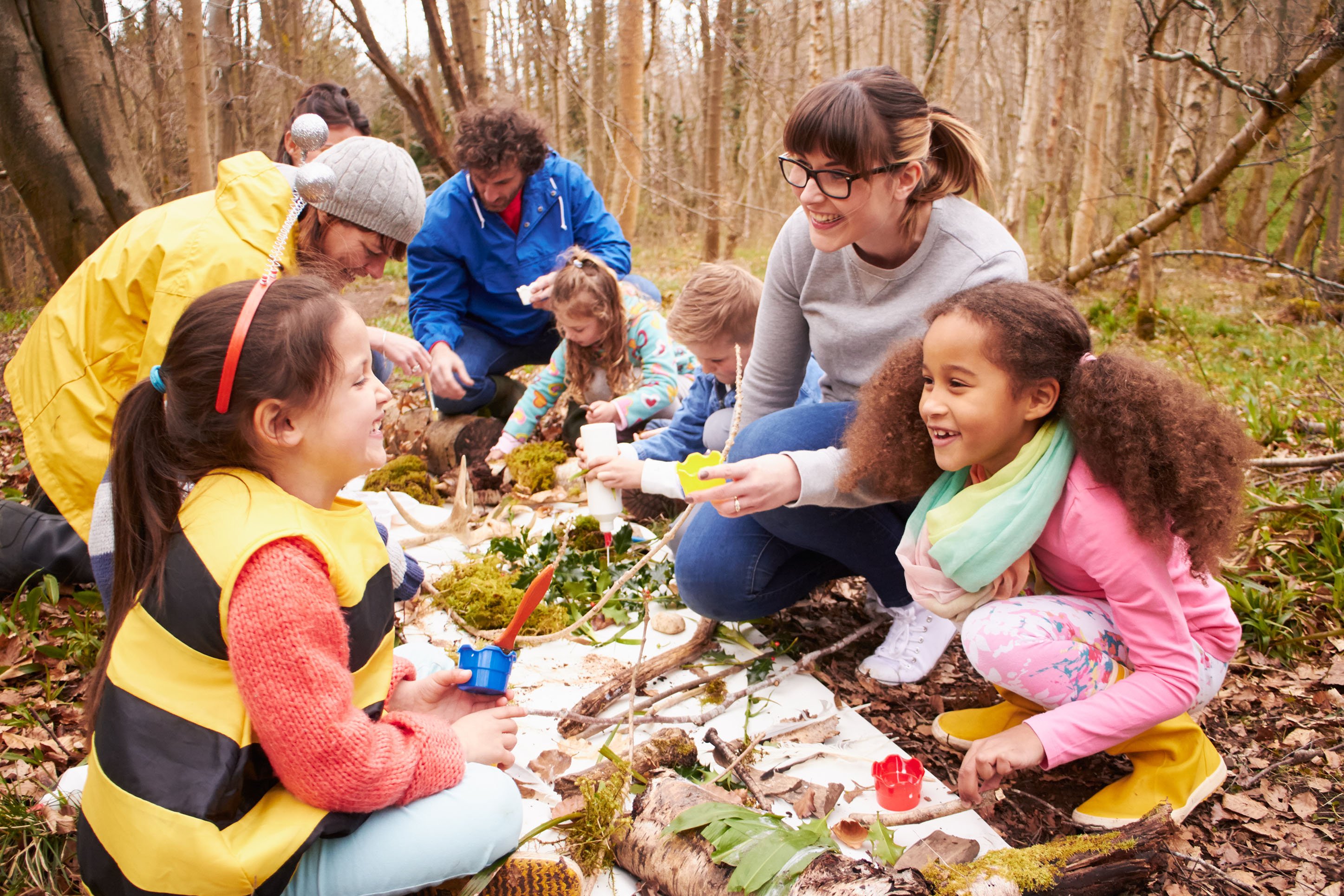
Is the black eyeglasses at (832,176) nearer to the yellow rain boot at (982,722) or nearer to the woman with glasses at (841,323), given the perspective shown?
the woman with glasses at (841,323)

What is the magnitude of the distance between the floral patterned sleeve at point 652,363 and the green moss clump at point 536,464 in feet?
1.18

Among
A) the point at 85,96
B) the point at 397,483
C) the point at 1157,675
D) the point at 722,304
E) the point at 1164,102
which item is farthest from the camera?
the point at 1164,102

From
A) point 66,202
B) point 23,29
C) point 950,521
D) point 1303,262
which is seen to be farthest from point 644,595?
point 1303,262

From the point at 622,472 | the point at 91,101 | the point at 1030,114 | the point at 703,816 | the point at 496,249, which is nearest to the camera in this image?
the point at 703,816

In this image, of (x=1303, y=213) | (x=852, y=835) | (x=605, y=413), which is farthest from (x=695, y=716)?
(x=1303, y=213)

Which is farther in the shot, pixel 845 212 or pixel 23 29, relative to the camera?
pixel 23 29

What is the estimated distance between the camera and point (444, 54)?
6242 millimetres

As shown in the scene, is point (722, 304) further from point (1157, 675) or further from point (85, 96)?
point (85, 96)

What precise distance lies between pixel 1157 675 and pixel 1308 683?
933 mm

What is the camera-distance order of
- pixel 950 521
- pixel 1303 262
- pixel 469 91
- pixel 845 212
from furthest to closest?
1. pixel 1303 262
2. pixel 469 91
3. pixel 845 212
4. pixel 950 521

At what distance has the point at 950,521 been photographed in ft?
5.75

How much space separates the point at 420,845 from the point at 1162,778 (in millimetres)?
1411

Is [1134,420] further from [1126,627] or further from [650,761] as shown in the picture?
[650,761]

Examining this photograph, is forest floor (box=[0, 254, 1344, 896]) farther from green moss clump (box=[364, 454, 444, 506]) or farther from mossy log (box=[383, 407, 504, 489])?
mossy log (box=[383, 407, 504, 489])
